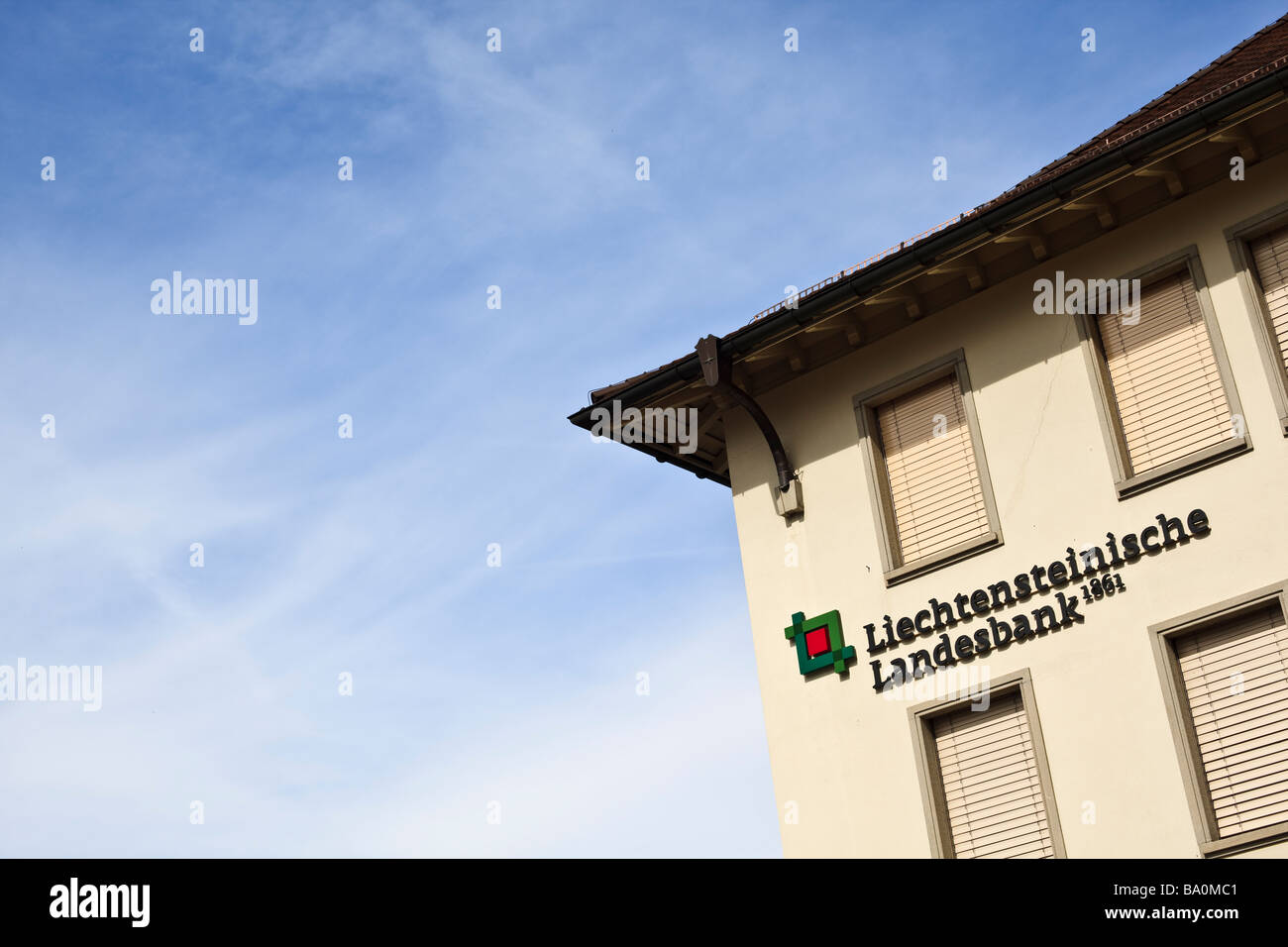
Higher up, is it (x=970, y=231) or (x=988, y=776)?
(x=970, y=231)

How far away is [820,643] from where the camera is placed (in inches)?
628

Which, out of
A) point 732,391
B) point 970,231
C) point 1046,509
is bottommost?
point 1046,509

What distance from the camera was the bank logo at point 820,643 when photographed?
15.8 m

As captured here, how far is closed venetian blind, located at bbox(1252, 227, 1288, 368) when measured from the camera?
13875 mm

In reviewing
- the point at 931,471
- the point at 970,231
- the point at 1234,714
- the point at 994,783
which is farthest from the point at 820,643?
the point at 970,231

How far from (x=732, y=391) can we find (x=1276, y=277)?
19.2ft

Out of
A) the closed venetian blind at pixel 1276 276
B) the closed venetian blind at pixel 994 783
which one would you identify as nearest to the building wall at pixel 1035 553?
the closed venetian blind at pixel 1276 276

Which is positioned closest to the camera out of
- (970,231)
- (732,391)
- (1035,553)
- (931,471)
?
(1035,553)

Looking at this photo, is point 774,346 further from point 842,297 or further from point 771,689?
point 771,689

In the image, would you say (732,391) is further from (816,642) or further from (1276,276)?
(1276,276)

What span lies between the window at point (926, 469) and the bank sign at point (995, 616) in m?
0.58

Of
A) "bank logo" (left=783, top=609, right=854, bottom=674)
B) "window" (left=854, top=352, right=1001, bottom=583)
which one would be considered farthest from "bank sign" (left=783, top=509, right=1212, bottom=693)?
"window" (left=854, top=352, right=1001, bottom=583)

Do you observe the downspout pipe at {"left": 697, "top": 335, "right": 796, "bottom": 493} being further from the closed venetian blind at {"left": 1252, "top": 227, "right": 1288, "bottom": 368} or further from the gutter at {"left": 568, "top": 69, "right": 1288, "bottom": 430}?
the closed venetian blind at {"left": 1252, "top": 227, "right": 1288, "bottom": 368}
